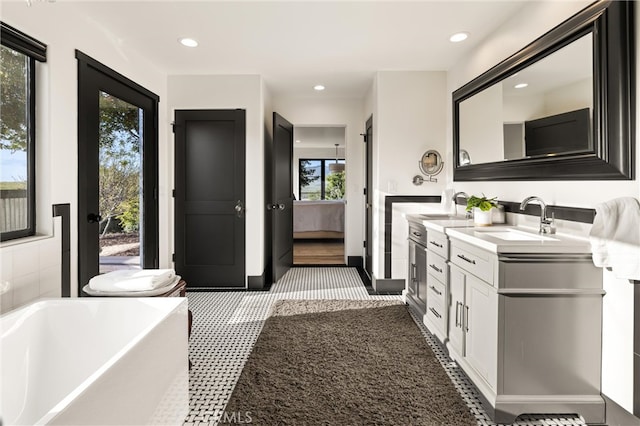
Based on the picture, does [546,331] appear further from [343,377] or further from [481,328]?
[343,377]

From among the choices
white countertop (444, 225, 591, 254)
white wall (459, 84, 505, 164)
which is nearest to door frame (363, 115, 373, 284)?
white wall (459, 84, 505, 164)

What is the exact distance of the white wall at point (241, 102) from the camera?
4141 mm

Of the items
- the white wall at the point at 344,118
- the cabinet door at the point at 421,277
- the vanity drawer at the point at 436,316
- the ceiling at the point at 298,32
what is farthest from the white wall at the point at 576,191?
the white wall at the point at 344,118

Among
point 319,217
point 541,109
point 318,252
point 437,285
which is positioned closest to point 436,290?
point 437,285

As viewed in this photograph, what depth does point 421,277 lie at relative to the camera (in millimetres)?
3045

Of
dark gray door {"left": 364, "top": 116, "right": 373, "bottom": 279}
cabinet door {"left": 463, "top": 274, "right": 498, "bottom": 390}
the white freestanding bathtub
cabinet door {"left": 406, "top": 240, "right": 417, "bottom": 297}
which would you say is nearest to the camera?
the white freestanding bathtub

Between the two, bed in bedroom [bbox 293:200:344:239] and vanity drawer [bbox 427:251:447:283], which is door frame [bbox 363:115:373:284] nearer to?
vanity drawer [bbox 427:251:447:283]

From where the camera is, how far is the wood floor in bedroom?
18.5ft

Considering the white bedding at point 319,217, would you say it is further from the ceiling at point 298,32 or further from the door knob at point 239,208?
the ceiling at point 298,32

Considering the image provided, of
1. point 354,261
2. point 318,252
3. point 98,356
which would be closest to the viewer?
point 98,356

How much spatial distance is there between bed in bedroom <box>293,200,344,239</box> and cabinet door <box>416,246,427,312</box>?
426 cm

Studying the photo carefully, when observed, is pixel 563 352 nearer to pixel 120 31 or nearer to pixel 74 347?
pixel 74 347

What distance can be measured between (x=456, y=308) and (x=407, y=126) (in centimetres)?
227

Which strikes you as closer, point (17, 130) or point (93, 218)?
point (17, 130)
